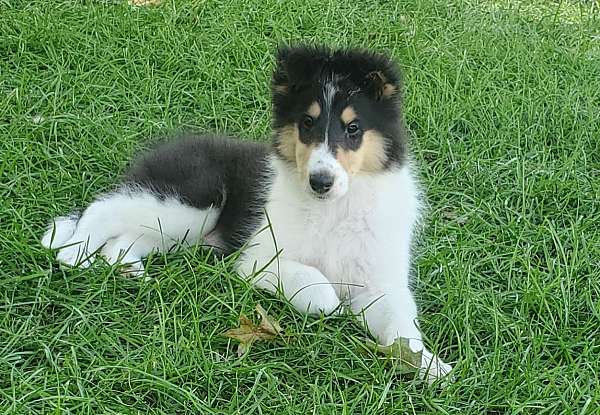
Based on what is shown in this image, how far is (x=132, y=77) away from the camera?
18.9 ft

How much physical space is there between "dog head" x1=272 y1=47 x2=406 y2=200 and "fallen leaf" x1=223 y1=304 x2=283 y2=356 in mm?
553

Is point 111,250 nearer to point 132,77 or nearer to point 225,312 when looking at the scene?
point 225,312

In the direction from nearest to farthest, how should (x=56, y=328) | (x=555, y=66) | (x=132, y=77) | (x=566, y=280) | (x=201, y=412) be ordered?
1. (x=201, y=412)
2. (x=56, y=328)
3. (x=566, y=280)
4. (x=132, y=77)
5. (x=555, y=66)

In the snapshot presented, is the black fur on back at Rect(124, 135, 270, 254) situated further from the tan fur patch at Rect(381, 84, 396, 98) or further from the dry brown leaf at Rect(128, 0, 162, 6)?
the dry brown leaf at Rect(128, 0, 162, 6)

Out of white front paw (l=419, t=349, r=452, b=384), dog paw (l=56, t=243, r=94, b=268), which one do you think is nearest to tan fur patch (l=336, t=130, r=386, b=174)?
white front paw (l=419, t=349, r=452, b=384)

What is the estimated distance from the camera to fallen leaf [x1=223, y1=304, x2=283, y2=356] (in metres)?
3.45

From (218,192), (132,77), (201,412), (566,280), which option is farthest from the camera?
(132,77)

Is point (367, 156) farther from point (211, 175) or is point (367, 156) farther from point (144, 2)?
point (144, 2)

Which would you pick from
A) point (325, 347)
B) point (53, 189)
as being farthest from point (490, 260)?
point (53, 189)

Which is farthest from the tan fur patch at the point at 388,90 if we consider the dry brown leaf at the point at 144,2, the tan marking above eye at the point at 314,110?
the dry brown leaf at the point at 144,2

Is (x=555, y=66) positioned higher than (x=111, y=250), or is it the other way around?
(x=555, y=66)

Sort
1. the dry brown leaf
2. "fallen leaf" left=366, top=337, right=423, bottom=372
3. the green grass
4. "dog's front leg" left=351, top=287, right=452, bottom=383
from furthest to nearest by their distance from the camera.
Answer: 1. the dry brown leaf
2. "dog's front leg" left=351, top=287, right=452, bottom=383
3. "fallen leaf" left=366, top=337, right=423, bottom=372
4. the green grass

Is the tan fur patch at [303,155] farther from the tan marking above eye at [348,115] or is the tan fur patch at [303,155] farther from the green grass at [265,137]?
the green grass at [265,137]

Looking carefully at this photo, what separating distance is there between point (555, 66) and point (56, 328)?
4310mm
